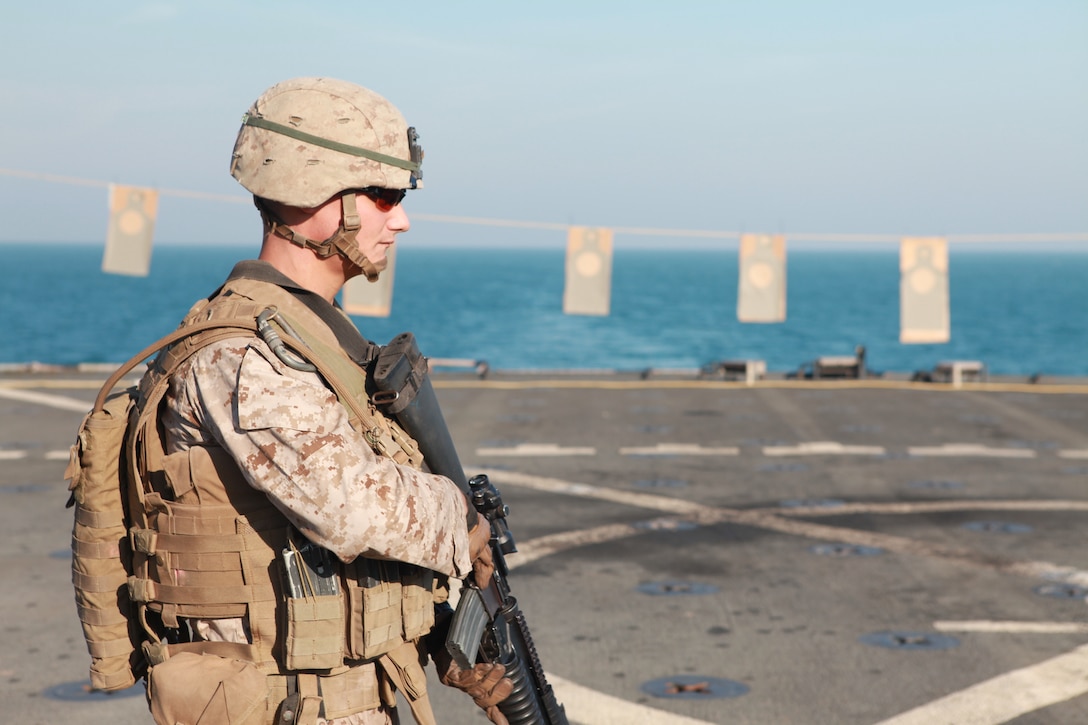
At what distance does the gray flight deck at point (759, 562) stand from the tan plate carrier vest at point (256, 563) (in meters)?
2.81

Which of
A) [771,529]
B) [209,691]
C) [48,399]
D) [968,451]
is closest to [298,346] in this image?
[209,691]

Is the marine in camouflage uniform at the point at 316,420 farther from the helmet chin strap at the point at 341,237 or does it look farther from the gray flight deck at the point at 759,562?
the gray flight deck at the point at 759,562

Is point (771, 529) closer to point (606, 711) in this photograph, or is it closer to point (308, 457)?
point (606, 711)

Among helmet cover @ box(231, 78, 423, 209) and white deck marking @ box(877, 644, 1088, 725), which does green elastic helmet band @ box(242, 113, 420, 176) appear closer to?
helmet cover @ box(231, 78, 423, 209)

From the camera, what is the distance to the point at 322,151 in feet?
10.3

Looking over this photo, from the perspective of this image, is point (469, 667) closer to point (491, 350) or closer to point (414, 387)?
point (414, 387)

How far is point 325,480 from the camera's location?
2.71 metres

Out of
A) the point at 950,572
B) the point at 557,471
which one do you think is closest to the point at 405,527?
the point at 950,572

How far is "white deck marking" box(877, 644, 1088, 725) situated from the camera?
5652mm

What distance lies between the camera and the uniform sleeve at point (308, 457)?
8.91ft

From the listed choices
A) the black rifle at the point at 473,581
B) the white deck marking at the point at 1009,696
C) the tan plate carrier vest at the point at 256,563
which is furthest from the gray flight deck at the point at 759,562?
the tan plate carrier vest at the point at 256,563

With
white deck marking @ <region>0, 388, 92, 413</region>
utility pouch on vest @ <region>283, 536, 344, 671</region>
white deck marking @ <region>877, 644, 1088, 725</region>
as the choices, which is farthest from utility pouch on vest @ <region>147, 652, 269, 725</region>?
white deck marking @ <region>0, 388, 92, 413</region>

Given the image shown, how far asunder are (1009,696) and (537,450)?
7.44m

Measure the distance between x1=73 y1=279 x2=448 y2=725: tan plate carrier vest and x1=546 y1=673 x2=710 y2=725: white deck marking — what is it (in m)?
2.77
